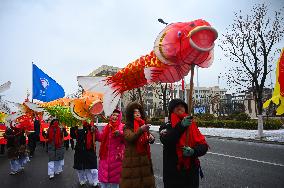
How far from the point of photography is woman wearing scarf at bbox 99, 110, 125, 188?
515 cm

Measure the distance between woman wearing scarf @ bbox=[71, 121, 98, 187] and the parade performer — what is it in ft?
11.7

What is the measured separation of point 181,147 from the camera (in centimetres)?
325

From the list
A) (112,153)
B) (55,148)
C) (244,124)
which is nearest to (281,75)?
(112,153)

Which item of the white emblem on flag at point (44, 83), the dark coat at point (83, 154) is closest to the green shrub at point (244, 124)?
the white emblem on flag at point (44, 83)

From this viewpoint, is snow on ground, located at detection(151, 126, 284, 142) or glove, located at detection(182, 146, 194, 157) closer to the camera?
glove, located at detection(182, 146, 194, 157)

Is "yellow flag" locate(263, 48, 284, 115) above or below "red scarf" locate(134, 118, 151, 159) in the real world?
above

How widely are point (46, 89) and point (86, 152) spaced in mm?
7384

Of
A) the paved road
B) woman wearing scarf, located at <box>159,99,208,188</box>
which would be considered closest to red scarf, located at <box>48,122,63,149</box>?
the paved road

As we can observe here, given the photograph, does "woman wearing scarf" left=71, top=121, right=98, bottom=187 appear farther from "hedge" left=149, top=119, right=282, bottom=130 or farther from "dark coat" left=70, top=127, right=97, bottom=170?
"hedge" left=149, top=119, right=282, bottom=130

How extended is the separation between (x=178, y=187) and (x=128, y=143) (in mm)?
1043

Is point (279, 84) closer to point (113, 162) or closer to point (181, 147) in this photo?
point (181, 147)

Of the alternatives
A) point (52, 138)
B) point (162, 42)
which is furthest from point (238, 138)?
point (162, 42)

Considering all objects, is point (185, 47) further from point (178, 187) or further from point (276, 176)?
point (276, 176)

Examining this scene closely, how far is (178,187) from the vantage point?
3318 mm
